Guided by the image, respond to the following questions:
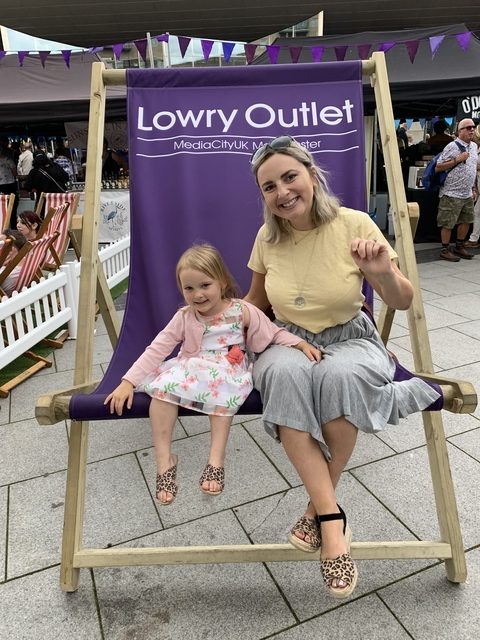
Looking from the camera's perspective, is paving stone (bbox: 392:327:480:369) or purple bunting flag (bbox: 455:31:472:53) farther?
purple bunting flag (bbox: 455:31:472:53)

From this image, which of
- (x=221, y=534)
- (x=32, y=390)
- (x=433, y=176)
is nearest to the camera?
(x=221, y=534)

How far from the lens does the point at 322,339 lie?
5.15 feet

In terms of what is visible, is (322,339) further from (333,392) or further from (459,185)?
(459,185)

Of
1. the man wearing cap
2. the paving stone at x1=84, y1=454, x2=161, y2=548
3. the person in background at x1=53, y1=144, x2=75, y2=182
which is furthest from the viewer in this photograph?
the person in background at x1=53, y1=144, x2=75, y2=182

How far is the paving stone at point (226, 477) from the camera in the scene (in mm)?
1944

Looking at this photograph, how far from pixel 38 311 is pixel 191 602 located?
2.51 m

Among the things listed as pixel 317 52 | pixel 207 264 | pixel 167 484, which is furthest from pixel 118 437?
pixel 317 52

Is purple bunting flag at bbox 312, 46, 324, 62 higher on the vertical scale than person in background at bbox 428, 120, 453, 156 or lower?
higher

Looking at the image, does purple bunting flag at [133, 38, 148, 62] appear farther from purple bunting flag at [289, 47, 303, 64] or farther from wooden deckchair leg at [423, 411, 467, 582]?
wooden deckchair leg at [423, 411, 467, 582]

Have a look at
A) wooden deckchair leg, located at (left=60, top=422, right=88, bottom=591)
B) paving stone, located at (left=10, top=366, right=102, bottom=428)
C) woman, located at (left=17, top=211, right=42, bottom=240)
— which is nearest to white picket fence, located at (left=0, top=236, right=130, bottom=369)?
paving stone, located at (left=10, top=366, right=102, bottom=428)

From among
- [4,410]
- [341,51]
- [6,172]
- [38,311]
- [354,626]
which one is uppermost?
[341,51]

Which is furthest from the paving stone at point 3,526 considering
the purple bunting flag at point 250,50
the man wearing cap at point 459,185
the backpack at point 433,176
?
the purple bunting flag at point 250,50

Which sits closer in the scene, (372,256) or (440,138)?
(372,256)

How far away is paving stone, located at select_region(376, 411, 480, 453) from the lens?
2307mm
